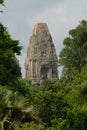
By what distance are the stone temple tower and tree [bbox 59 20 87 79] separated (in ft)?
171

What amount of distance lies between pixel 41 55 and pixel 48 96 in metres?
73.7

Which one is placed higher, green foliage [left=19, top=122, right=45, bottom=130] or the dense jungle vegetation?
the dense jungle vegetation

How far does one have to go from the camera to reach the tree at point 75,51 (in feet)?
206

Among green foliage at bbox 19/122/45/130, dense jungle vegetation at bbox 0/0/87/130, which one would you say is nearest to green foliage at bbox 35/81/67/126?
dense jungle vegetation at bbox 0/0/87/130

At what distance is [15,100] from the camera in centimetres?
2753

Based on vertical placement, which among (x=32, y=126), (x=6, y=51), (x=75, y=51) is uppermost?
(x=75, y=51)

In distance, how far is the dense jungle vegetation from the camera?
27.4 m

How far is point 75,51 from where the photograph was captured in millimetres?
62781

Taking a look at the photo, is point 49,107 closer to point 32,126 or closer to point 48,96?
point 48,96

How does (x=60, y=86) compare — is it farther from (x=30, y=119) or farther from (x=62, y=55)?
(x=30, y=119)

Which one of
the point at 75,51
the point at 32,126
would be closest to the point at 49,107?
the point at 32,126

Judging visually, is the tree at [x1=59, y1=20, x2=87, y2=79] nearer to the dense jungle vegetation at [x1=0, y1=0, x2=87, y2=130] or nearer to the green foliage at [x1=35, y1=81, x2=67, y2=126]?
the dense jungle vegetation at [x1=0, y1=0, x2=87, y2=130]

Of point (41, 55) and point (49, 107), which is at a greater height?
point (41, 55)

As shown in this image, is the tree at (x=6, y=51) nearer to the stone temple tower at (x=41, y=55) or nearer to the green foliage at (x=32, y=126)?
the green foliage at (x=32, y=126)
